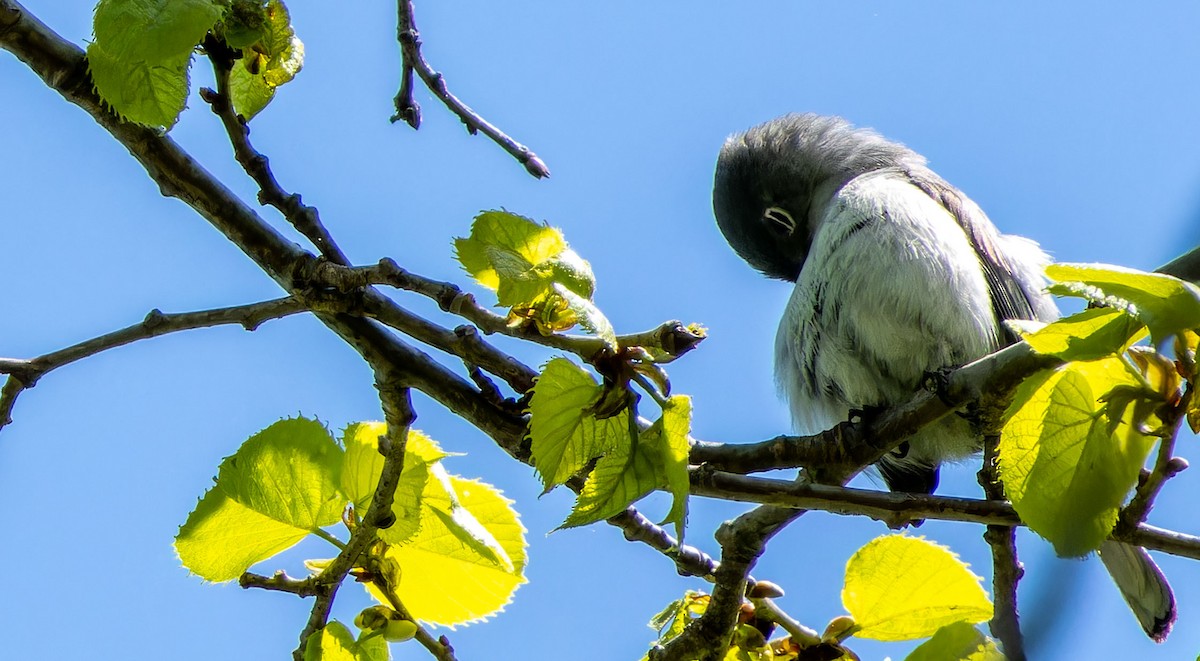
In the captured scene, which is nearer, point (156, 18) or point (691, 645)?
point (156, 18)

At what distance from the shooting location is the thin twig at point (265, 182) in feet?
6.92

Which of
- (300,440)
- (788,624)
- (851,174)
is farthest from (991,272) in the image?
(300,440)

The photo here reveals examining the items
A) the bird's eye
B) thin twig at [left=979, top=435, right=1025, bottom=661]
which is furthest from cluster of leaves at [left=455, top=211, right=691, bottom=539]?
the bird's eye

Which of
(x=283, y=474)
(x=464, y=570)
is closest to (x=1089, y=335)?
(x=464, y=570)

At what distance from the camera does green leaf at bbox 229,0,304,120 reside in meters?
2.04


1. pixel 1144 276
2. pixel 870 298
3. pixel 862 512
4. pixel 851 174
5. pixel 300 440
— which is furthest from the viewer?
pixel 851 174

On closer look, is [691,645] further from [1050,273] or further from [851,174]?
[851,174]

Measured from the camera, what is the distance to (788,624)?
2250mm

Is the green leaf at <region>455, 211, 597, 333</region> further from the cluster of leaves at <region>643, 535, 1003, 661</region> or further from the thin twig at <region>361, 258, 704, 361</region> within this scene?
the cluster of leaves at <region>643, 535, 1003, 661</region>

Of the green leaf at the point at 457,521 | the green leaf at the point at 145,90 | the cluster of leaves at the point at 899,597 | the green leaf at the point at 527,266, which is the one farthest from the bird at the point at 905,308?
the green leaf at the point at 145,90

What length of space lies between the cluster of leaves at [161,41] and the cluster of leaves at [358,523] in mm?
554

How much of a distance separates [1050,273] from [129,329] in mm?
1690

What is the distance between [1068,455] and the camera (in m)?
1.47

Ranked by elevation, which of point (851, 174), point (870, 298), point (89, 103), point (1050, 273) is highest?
point (851, 174)
